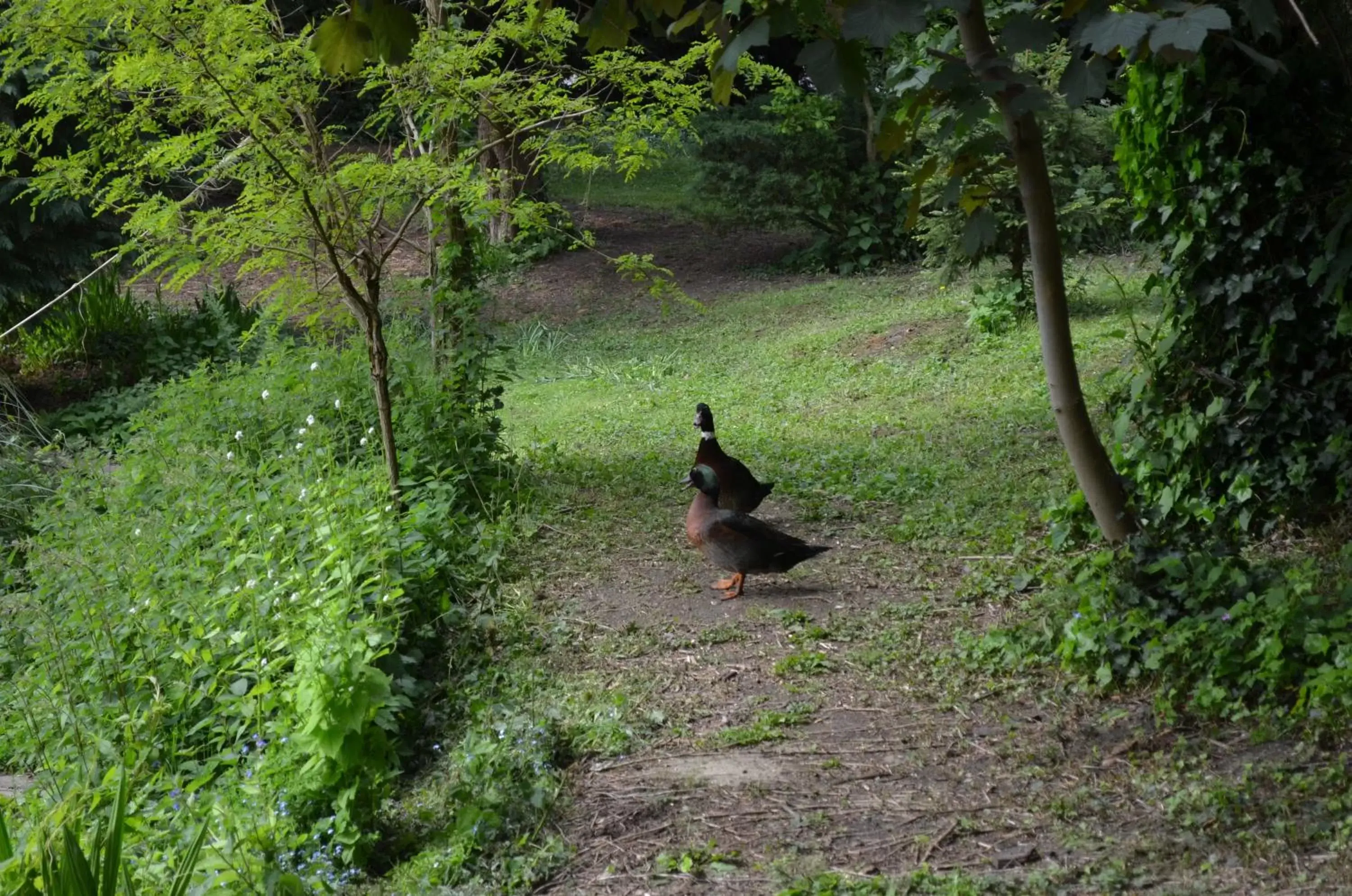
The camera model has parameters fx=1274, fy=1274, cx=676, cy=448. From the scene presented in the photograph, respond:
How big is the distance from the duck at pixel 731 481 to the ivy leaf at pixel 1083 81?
3.76 m

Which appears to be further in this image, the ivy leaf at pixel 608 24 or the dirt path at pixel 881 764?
the ivy leaf at pixel 608 24

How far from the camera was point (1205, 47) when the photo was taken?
16.5 feet

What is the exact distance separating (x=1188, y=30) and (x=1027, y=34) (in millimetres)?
468

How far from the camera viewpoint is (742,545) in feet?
18.1

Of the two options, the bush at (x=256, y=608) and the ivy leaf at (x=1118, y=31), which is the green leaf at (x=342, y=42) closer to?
the ivy leaf at (x=1118, y=31)

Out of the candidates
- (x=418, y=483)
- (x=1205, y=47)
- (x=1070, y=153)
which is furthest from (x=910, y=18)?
(x=1070, y=153)

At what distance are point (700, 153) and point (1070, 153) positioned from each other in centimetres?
557

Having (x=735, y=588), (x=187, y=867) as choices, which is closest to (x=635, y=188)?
(x=735, y=588)

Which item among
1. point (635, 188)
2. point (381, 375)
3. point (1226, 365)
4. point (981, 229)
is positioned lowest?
point (381, 375)

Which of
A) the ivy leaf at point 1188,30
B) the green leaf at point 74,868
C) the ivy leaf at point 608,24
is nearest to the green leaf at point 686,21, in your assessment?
the ivy leaf at point 608,24

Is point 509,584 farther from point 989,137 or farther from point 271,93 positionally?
point 989,137

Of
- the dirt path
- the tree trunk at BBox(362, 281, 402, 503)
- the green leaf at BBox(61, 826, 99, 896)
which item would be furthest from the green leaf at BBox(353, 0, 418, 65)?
the tree trunk at BBox(362, 281, 402, 503)

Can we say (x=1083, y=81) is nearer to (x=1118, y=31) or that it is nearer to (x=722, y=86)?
(x=1118, y=31)

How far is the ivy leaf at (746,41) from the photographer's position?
108 inches
